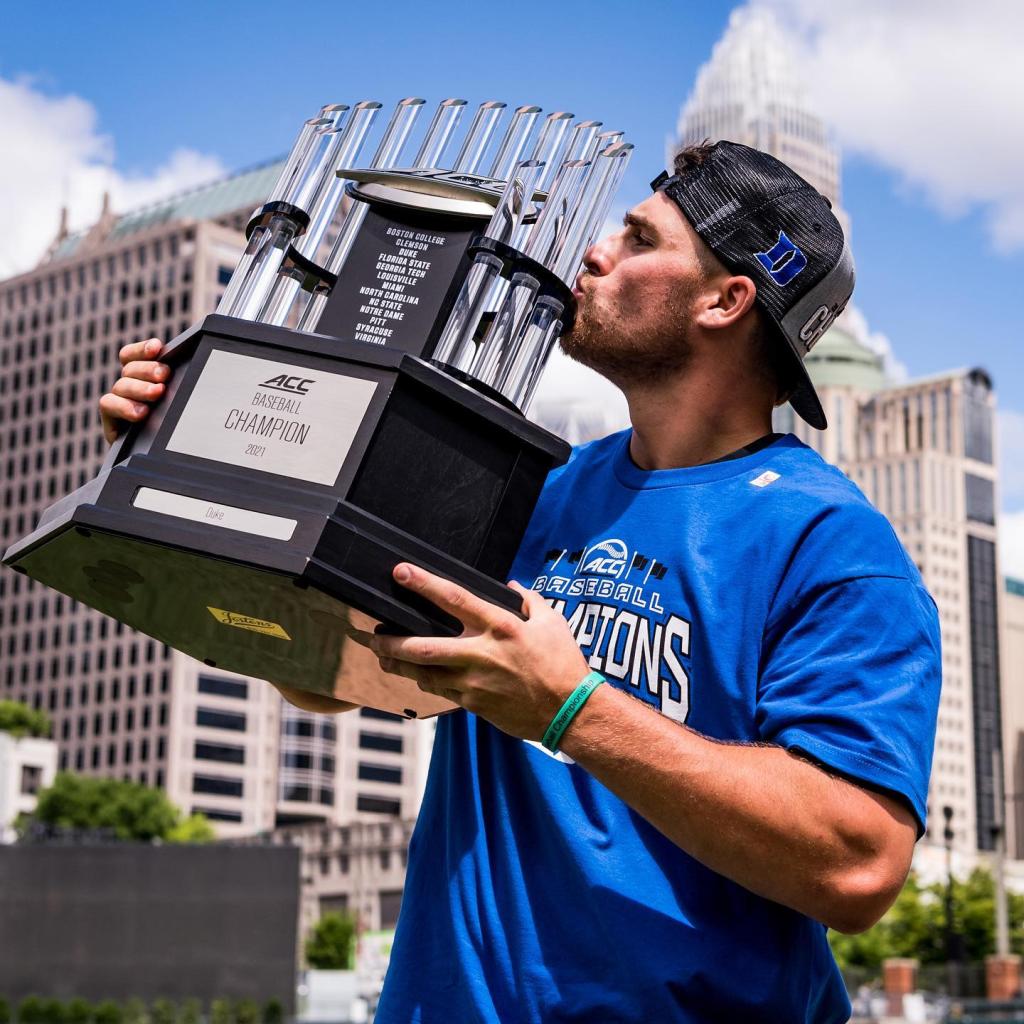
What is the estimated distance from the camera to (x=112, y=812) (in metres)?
92.6

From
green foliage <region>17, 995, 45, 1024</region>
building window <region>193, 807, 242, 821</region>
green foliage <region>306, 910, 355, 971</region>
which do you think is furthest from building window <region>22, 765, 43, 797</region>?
green foliage <region>17, 995, 45, 1024</region>

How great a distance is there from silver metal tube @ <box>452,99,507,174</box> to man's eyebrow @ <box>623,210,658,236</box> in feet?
0.96

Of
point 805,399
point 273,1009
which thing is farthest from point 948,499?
point 805,399

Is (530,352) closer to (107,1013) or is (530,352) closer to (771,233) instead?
(771,233)

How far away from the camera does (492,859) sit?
2756mm

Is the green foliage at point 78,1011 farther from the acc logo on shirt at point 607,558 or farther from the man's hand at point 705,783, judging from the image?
the man's hand at point 705,783

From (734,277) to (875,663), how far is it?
2.63ft

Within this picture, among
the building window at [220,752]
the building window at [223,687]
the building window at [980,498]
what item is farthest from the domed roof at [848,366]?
the building window at [220,752]

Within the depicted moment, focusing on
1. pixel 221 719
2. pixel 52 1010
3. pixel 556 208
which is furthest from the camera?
pixel 221 719

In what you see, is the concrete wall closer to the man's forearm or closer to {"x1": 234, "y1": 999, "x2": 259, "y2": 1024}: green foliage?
{"x1": 234, "y1": 999, "x2": 259, "y2": 1024}: green foliage

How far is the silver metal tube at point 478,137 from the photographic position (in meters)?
3.02

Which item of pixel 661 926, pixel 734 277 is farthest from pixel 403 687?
pixel 734 277

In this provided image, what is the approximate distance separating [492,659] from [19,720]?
112 metres

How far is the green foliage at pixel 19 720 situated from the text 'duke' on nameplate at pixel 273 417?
111 meters
